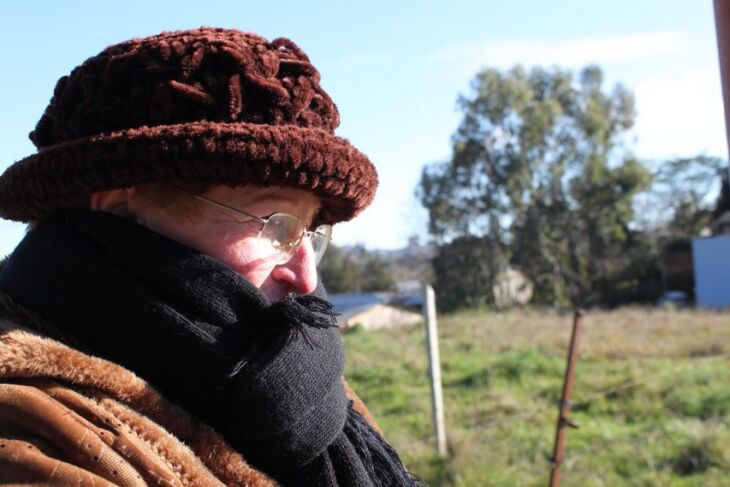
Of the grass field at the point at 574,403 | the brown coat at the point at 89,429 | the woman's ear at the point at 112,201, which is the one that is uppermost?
the woman's ear at the point at 112,201

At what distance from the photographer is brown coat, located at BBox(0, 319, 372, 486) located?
3.74ft

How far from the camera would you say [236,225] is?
1.48 m

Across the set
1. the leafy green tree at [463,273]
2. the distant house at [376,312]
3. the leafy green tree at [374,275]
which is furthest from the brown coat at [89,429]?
the leafy green tree at [374,275]

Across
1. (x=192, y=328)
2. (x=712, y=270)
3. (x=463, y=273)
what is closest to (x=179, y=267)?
(x=192, y=328)

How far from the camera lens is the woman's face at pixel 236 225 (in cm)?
144

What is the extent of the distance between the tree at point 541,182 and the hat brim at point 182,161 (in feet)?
104

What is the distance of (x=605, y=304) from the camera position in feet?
112

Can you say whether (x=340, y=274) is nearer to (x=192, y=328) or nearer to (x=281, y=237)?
(x=281, y=237)

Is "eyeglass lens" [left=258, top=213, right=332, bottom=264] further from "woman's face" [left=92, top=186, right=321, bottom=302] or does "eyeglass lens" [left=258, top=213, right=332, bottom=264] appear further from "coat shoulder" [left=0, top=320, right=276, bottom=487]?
"coat shoulder" [left=0, top=320, right=276, bottom=487]

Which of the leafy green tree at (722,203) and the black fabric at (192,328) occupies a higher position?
the leafy green tree at (722,203)

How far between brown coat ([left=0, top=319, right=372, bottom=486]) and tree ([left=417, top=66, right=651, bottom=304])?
31.7m

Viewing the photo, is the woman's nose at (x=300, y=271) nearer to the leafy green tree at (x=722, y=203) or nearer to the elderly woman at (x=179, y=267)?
the elderly woman at (x=179, y=267)

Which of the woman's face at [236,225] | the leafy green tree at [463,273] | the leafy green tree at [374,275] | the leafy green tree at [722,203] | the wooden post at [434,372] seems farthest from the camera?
the leafy green tree at [374,275]

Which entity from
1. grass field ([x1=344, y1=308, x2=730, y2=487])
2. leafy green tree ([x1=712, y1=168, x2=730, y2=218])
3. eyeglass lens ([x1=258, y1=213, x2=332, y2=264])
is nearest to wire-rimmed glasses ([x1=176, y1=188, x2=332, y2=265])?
eyeglass lens ([x1=258, y1=213, x2=332, y2=264])
